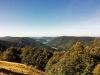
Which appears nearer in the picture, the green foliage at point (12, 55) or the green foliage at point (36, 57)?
the green foliage at point (36, 57)

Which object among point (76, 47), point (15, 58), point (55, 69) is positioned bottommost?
point (15, 58)

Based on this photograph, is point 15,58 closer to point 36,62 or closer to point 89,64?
point 36,62

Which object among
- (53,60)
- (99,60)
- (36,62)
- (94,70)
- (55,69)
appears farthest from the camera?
(36,62)

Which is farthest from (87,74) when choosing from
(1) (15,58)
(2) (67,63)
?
(1) (15,58)

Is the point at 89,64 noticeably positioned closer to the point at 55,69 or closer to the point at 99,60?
the point at 99,60

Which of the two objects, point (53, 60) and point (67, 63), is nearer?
point (67, 63)

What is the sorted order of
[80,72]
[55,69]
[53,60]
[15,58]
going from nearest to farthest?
[80,72] < [55,69] < [53,60] < [15,58]

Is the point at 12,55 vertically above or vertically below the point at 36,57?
below

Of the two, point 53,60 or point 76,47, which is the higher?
point 76,47

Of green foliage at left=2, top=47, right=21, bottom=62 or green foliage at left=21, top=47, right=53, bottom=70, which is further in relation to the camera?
green foliage at left=2, top=47, right=21, bottom=62

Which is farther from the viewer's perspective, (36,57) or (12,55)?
(12,55)
